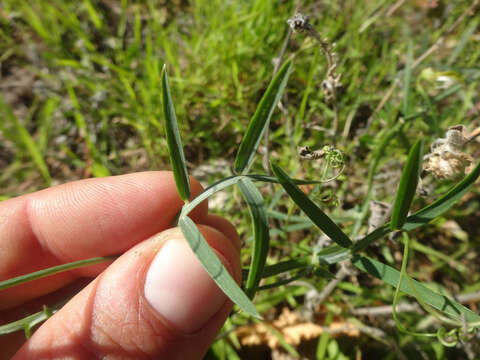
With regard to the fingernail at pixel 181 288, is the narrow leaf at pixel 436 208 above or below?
above

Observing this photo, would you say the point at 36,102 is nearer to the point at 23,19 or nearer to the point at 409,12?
the point at 23,19

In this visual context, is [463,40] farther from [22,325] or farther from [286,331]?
[22,325]

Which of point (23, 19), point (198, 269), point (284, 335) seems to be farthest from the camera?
point (23, 19)

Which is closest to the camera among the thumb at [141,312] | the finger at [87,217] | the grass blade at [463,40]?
the thumb at [141,312]

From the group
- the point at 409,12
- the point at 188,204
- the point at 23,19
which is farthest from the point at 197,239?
the point at 23,19

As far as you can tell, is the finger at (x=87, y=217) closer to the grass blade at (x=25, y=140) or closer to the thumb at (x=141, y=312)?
the thumb at (x=141, y=312)

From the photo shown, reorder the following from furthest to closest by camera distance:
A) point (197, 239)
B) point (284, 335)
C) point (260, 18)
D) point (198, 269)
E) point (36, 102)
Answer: point (36, 102), point (260, 18), point (284, 335), point (198, 269), point (197, 239)

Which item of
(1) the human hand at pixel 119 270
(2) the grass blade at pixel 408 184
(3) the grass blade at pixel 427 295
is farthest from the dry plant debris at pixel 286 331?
(2) the grass blade at pixel 408 184
